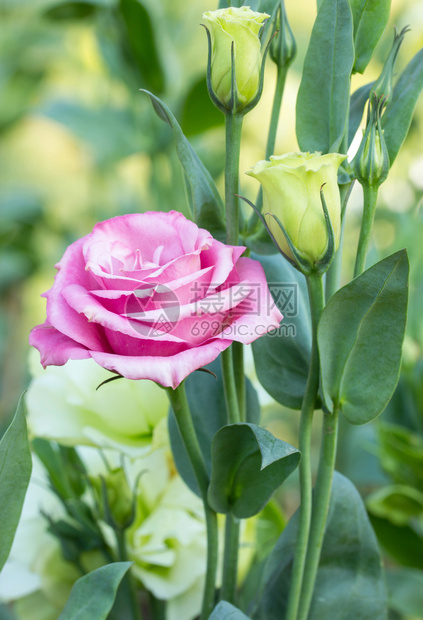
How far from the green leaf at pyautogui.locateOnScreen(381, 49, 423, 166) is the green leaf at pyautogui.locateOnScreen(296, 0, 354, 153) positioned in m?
0.02

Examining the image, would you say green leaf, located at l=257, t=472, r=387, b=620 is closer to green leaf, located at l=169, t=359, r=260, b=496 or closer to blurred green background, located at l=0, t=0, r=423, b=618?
green leaf, located at l=169, t=359, r=260, b=496

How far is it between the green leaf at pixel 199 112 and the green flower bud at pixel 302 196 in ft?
1.50

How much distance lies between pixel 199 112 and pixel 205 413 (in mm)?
456

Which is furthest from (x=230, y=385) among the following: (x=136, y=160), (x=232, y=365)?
(x=136, y=160)

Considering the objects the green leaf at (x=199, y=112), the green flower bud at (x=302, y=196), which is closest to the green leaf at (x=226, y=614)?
the green flower bud at (x=302, y=196)

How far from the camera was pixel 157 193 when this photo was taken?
737mm

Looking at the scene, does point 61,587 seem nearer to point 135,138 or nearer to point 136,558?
point 136,558

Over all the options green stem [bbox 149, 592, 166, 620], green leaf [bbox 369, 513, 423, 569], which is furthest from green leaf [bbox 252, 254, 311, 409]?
green leaf [bbox 369, 513, 423, 569]

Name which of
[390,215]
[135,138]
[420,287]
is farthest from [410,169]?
[135,138]

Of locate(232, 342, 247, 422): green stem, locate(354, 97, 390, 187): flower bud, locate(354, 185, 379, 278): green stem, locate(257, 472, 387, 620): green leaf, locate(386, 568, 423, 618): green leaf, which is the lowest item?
locate(386, 568, 423, 618): green leaf

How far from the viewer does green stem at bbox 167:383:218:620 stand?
0.26 metres

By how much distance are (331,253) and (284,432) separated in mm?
911

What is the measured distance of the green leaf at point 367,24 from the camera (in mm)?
273

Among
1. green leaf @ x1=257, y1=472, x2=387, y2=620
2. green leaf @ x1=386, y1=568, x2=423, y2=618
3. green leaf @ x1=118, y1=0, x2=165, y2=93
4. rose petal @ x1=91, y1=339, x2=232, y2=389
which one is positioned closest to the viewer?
rose petal @ x1=91, y1=339, x2=232, y2=389
